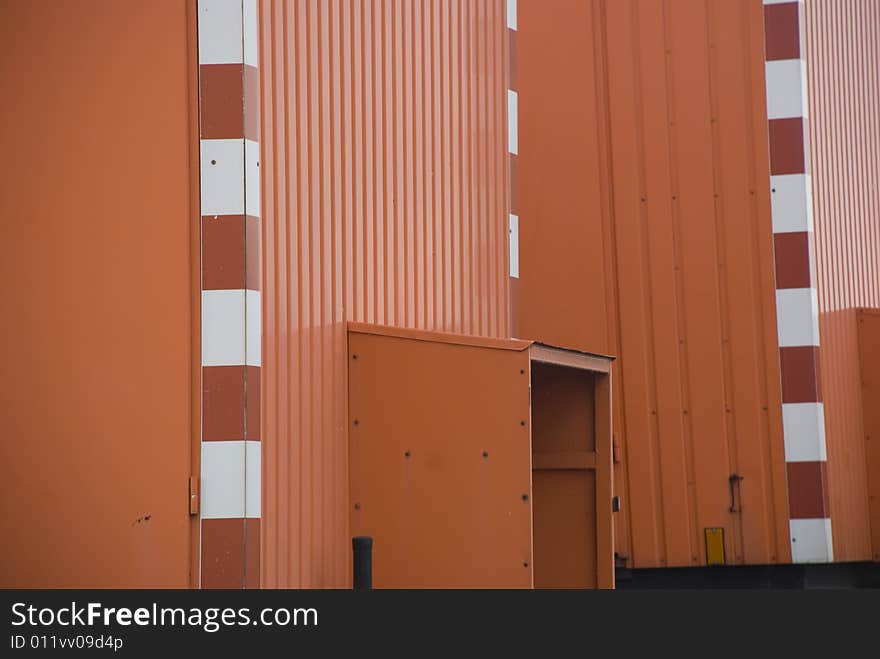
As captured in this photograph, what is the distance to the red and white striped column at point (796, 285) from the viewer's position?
8.53m

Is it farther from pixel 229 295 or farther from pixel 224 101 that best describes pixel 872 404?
pixel 224 101

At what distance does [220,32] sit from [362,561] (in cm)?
220

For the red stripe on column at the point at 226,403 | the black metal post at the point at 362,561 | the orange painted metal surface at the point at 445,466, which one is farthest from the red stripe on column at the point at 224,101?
the black metal post at the point at 362,561

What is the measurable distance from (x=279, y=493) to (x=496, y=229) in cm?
237

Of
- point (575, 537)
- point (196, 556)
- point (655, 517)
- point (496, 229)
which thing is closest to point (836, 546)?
point (655, 517)

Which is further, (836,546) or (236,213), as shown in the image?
(836,546)

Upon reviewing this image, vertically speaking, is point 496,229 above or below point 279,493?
→ above

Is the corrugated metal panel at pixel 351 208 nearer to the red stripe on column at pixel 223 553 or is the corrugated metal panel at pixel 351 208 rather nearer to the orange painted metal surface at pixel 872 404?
the red stripe on column at pixel 223 553

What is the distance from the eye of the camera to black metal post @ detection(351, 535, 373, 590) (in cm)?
598

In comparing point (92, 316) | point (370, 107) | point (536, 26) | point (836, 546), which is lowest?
point (836, 546)

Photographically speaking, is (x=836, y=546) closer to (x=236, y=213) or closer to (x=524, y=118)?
(x=524, y=118)

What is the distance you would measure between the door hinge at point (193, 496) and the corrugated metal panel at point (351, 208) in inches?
13.3

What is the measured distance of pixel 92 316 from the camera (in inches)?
232

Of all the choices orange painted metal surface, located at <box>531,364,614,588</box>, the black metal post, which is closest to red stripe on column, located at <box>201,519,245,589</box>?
the black metal post
